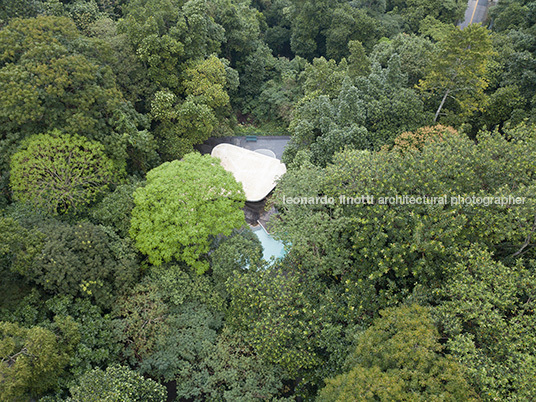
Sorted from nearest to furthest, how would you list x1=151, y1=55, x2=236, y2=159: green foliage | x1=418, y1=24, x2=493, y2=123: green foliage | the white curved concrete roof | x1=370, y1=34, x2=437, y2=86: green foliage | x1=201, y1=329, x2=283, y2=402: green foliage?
x1=201, y1=329, x2=283, y2=402: green foliage
x1=418, y1=24, x2=493, y2=123: green foliage
x1=151, y1=55, x2=236, y2=159: green foliage
the white curved concrete roof
x1=370, y1=34, x2=437, y2=86: green foliage

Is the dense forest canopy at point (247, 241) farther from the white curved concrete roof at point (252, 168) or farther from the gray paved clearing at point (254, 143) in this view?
the gray paved clearing at point (254, 143)

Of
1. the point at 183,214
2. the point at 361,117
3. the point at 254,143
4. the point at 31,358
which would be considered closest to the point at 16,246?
the point at 31,358

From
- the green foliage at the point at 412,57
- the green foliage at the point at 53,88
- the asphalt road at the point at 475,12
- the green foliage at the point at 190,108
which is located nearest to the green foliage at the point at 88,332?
the green foliage at the point at 53,88

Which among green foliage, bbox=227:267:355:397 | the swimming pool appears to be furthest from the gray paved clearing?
green foliage, bbox=227:267:355:397

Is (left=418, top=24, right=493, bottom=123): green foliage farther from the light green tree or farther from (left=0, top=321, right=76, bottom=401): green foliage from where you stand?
(left=0, top=321, right=76, bottom=401): green foliage

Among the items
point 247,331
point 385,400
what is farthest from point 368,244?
point 247,331

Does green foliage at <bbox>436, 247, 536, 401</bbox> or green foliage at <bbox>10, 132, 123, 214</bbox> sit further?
green foliage at <bbox>10, 132, 123, 214</bbox>
